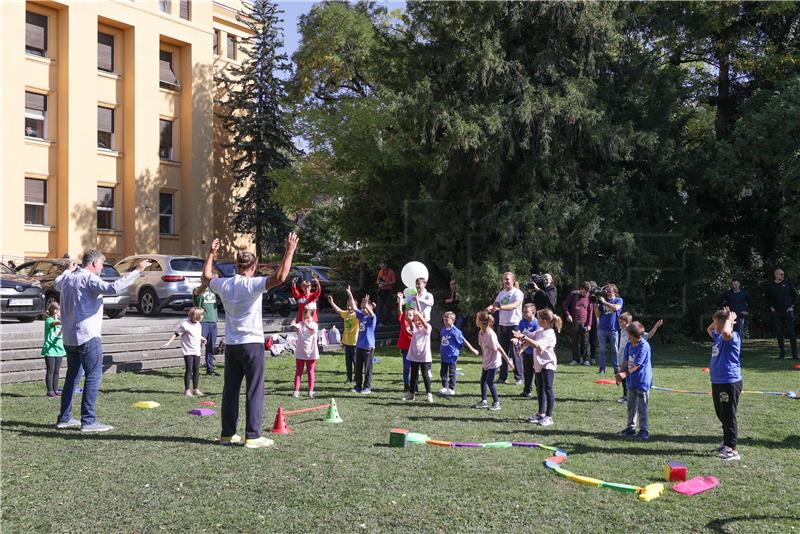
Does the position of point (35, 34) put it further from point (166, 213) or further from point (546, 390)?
point (546, 390)

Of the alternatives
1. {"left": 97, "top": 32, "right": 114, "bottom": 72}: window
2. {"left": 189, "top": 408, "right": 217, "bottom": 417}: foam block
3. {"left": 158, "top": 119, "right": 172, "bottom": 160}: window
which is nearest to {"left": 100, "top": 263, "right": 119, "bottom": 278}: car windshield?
{"left": 189, "top": 408, "right": 217, "bottom": 417}: foam block

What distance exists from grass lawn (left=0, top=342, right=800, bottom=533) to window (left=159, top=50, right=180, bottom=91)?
24.4m

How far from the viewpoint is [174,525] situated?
514 centimetres

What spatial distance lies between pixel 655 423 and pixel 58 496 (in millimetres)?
6844

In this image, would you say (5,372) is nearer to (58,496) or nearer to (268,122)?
(58,496)

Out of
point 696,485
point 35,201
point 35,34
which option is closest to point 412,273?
point 696,485

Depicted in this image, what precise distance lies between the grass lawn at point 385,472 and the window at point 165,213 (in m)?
23.0

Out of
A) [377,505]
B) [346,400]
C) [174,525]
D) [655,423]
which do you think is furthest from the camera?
[346,400]

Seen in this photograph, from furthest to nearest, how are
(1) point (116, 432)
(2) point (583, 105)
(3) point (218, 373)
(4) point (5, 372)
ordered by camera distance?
(2) point (583, 105) → (3) point (218, 373) → (4) point (5, 372) → (1) point (116, 432)

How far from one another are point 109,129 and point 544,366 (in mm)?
26358

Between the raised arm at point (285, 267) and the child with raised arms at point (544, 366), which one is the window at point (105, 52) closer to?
the child with raised arms at point (544, 366)

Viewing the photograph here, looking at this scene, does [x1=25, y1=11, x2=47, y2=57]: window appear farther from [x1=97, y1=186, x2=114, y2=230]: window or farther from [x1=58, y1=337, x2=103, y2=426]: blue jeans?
[x1=58, y1=337, x2=103, y2=426]: blue jeans

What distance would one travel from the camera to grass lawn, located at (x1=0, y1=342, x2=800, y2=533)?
5332 millimetres

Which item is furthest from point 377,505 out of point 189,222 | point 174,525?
point 189,222
